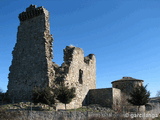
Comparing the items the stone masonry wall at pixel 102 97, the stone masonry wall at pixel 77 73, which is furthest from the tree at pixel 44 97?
the stone masonry wall at pixel 102 97

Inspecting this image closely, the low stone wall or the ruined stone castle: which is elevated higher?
the ruined stone castle

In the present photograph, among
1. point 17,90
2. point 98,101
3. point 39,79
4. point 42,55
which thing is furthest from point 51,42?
point 98,101

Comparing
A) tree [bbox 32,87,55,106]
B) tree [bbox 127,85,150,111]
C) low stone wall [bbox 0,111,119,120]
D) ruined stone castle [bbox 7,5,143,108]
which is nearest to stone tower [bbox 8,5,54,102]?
ruined stone castle [bbox 7,5,143,108]

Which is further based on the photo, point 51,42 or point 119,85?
point 119,85

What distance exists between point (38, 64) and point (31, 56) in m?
1.66

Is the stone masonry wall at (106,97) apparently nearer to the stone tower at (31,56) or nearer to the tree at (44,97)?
the stone tower at (31,56)

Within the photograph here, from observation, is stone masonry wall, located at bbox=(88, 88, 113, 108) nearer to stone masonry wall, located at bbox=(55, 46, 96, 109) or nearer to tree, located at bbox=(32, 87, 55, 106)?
stone masonry wall, located at bbox=(55, 46, 96, 109)

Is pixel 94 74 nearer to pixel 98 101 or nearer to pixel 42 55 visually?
pixel 98 101

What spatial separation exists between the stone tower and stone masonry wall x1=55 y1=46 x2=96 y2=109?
1525mm

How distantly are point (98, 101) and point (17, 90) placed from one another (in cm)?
950

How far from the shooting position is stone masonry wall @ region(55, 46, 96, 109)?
26.1 meters

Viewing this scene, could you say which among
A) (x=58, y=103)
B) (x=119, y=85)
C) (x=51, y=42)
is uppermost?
(x=51, y=42)

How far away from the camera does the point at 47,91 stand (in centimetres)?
2119

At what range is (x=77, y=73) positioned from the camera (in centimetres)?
2816
